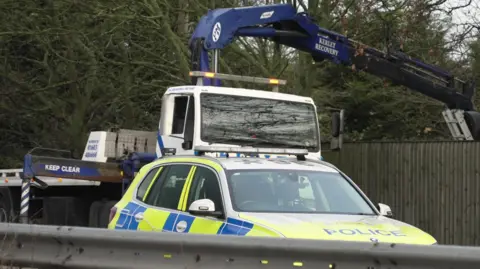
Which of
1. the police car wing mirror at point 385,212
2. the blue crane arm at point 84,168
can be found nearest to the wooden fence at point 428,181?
the blue crane arm at point 84,168

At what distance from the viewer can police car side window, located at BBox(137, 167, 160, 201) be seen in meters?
8.06

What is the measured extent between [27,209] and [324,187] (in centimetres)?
785

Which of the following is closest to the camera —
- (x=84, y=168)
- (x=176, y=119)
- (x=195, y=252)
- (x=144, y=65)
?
(x=195, y=252)

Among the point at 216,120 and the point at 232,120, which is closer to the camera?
the point at 216,120

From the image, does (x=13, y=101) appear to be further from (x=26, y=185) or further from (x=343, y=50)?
(x=343, y=50)

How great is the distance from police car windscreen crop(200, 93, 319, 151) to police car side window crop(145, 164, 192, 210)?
2855mm

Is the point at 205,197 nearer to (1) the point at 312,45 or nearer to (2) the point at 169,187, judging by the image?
(2) the point at 169,187

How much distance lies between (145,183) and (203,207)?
1.58 meters

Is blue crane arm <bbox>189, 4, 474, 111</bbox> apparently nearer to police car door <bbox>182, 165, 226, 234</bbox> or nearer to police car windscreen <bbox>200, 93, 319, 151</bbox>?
police car windscreen <bbox>200, 93, 319, 151</bbox>

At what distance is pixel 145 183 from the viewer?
812cm

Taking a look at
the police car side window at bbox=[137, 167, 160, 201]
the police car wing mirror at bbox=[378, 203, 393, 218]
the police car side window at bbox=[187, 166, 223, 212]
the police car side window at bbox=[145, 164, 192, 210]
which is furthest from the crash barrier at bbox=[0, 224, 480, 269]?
the police car wing mirror at bbox=[378, 203, 393, 218]

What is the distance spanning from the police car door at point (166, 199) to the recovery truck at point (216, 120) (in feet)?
9.09

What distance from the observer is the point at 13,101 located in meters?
24.1

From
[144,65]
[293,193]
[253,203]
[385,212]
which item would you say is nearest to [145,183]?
[253,203]
